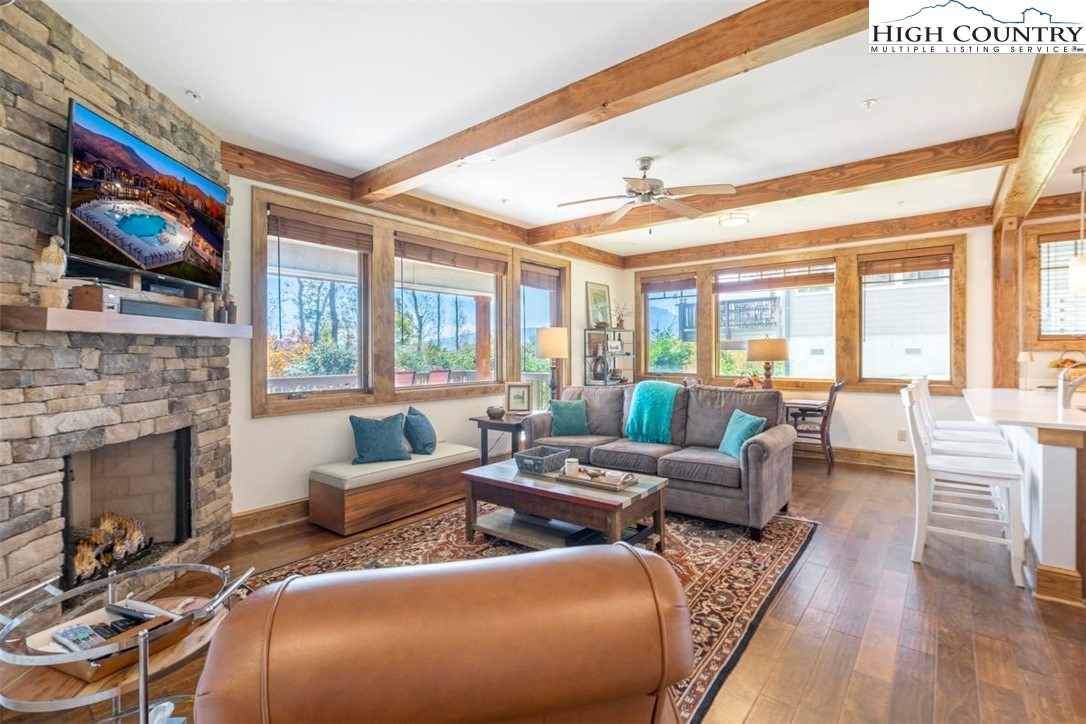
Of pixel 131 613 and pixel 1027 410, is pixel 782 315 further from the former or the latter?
pixel 131 613

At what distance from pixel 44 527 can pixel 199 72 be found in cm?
224

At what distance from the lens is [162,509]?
2.93m

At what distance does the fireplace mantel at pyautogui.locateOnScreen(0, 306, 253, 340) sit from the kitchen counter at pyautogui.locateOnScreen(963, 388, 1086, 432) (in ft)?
13.7

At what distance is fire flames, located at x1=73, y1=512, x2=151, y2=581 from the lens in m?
2.38

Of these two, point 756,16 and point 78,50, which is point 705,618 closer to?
point 756,16

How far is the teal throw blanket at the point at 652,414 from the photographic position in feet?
13.7

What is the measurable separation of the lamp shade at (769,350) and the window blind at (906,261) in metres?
1.25

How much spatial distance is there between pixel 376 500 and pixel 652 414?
2.31 meters

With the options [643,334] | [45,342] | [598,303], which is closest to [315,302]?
[45,342]

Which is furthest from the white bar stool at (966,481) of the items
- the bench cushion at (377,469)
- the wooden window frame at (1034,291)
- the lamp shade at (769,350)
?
the bench cushion at (377,469)

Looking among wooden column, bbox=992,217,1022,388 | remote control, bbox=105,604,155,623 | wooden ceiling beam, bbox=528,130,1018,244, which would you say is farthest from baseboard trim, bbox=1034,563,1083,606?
remote control, bbox=105,604,155,623

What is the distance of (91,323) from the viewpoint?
2123 millimetres

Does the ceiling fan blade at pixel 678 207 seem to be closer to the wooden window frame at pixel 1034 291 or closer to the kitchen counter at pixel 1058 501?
the kitchen counter at pixel 1058 501

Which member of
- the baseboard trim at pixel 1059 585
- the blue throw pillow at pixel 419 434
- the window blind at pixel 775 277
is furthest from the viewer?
the window blind at pixel 775 277
